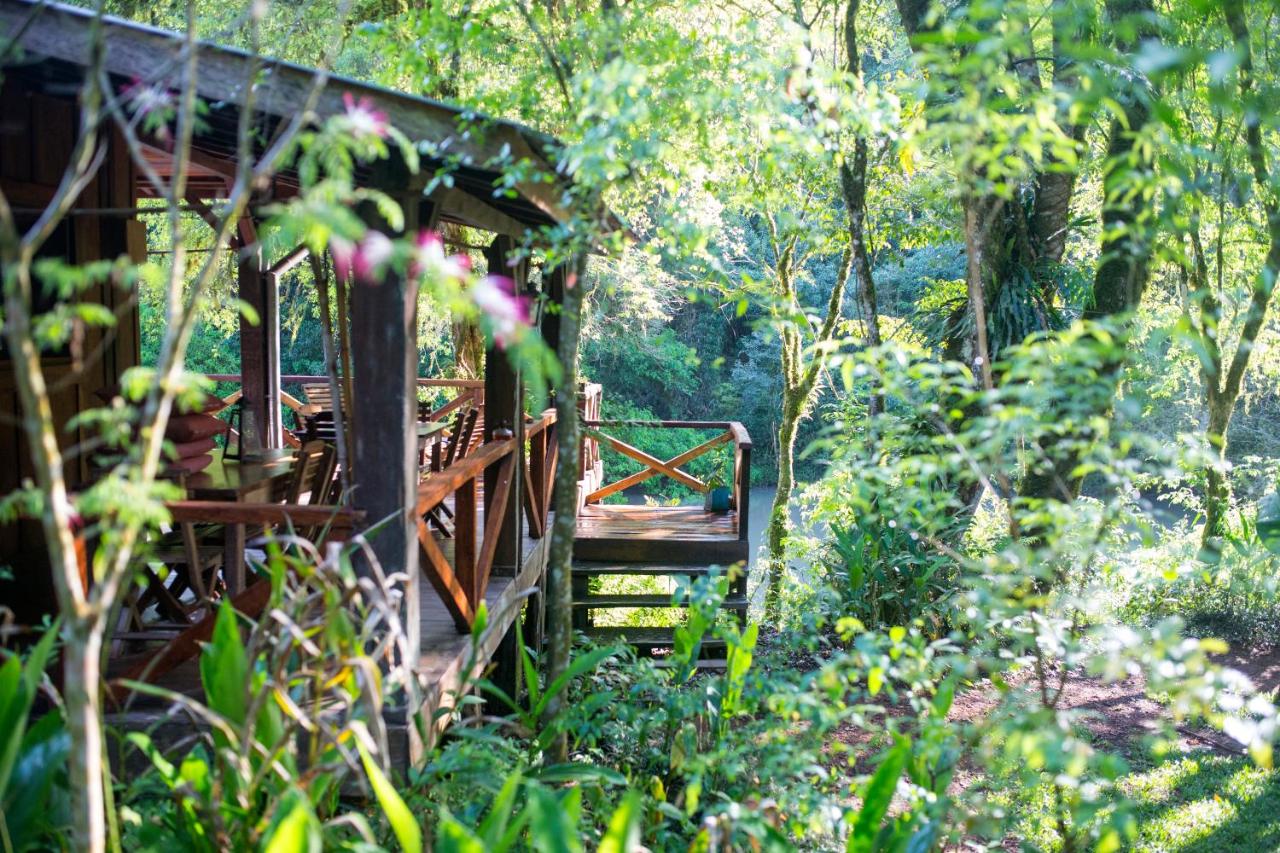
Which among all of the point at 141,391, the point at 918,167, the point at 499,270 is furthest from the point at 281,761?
the point at 918,167

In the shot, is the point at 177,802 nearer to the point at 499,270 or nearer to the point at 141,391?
the point at 141,391

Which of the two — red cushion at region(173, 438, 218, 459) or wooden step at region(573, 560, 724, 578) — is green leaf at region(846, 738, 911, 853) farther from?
wooden step at region(573, 560, 724, 578)

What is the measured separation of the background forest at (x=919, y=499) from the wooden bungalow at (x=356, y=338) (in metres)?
0.39

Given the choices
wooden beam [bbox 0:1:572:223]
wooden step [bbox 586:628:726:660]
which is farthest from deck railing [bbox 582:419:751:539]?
wooden beam [bbox 0:1:572:223]

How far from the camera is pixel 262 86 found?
3303 mm

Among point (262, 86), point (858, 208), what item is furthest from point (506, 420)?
point (858, 208)

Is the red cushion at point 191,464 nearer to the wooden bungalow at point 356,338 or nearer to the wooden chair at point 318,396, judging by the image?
the wooden bungalow at point 356,338

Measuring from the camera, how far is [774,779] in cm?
366

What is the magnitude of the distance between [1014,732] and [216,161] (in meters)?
3.99

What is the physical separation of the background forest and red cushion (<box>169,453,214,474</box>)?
4.85 ft

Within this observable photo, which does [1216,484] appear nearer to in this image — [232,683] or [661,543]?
[661,543]

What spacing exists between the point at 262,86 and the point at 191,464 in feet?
6.31

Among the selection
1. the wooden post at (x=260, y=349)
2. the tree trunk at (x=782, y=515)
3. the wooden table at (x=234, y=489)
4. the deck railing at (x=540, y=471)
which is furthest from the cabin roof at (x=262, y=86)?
the tree trunk at (x=782, y=515)

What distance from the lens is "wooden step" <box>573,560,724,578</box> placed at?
27.9 feet
